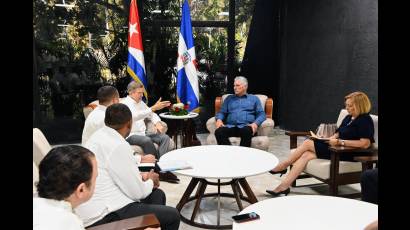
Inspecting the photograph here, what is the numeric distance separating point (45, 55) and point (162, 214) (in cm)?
460

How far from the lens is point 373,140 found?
11.0 ft

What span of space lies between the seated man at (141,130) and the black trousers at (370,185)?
1.98 metres

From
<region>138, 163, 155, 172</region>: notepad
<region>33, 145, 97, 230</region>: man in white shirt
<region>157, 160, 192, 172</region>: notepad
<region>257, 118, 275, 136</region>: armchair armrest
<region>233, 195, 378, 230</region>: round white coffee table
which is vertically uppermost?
<region>33, 145, 97, 230</region>: man in white shirt

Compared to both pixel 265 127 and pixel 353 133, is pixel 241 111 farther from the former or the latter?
pixel 353 133

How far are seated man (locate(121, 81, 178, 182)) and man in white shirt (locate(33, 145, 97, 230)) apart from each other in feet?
8.28

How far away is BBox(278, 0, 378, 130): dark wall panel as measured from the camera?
16.0 feet

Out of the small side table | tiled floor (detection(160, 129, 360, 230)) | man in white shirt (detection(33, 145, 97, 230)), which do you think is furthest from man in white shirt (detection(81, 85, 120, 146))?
man in white shirt (detection(33, 145, 97, 230))

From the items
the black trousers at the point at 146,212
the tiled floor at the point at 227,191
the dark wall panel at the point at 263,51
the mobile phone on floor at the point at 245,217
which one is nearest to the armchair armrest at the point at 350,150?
the tiled floor at the point at 227,191

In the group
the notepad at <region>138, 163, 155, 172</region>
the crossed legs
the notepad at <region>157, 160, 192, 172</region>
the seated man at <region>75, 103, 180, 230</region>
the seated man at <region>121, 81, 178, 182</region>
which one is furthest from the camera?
the seated man at <region>121, 81, 178, 182</region>

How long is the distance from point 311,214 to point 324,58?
428 centimetres

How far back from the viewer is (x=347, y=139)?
3.41m

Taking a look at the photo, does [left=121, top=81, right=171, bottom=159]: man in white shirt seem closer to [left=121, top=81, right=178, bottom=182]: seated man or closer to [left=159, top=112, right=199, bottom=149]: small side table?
[left=121, top=81, right=178, bottom=182]: seated man
